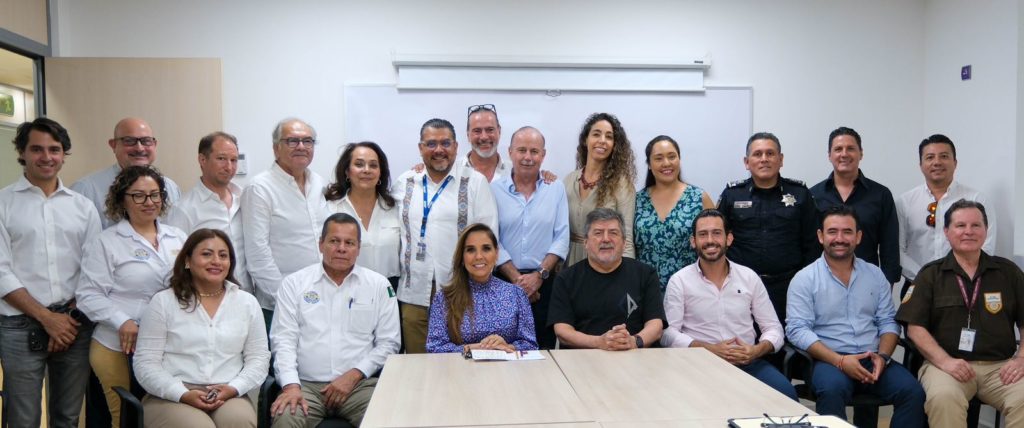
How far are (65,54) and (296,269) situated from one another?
268 cm

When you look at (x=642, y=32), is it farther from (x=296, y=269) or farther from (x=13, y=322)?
(x=13, y=322)

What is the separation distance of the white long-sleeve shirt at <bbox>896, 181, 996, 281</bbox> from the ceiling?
19.3 ft

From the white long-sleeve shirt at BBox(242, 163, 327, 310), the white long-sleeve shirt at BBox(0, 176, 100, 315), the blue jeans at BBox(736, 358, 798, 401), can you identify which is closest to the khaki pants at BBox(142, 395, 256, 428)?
the white long-sleeve shirt at BBox(242, 163, 327, 310)

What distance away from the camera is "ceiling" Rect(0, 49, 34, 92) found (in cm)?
443

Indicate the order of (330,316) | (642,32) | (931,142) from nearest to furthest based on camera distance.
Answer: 1. (330,316)
2. (931,142)
3. (642,32)

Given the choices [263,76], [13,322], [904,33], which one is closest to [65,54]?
[263,76]

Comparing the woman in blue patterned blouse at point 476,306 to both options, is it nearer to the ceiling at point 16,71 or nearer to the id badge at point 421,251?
the id badge at point 421,251

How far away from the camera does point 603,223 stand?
3381 millimetres

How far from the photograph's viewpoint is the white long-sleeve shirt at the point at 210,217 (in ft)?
11.8

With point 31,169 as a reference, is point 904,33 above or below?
above

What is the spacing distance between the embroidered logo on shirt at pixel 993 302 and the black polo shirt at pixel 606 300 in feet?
5.41

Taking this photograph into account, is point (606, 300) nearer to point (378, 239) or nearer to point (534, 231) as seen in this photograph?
point (534, 231)

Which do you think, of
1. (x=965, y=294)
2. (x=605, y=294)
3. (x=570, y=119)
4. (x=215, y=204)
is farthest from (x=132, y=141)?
(x=965, y=294)

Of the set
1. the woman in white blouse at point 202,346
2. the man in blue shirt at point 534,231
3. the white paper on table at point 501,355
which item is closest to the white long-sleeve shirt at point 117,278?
the woman in white blouse at point 202,346
